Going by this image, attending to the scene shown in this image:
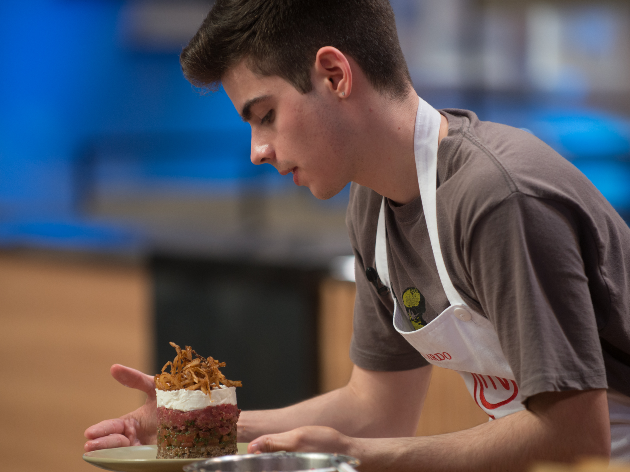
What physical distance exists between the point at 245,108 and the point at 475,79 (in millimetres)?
5831

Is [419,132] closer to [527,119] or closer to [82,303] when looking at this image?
[82,303]

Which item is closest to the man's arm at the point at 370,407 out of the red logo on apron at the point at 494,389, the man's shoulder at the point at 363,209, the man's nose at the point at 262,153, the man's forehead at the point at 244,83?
the red logo on apron at the point at 494,389

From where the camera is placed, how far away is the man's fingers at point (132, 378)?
1510 millimetres

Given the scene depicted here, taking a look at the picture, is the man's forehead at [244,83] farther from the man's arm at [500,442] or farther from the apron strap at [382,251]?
the man's arm at [500,442]

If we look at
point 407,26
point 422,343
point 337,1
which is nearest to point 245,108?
point 337,1

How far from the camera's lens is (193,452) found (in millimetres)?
1324

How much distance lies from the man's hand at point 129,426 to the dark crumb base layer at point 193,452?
0.15 metres

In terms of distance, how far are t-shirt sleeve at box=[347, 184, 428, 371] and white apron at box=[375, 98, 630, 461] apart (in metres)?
0.19

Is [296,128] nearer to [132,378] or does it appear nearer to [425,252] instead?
[425,252]

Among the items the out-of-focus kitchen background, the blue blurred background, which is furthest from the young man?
the blue blurred background

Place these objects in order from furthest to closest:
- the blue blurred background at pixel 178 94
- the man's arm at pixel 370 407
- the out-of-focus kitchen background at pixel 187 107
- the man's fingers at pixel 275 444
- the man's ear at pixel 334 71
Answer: the blue blurred background at pixel 178 94, the out-of-focus kitchen background at pixel 187 107, the man's arm at pixel 370 407, the man's ear at pixel 334 71, the man's fingers at pixel 275 444

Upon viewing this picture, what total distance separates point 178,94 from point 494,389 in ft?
19.1

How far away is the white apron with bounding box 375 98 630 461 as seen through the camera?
53.7 inches

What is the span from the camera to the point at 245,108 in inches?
55.7
